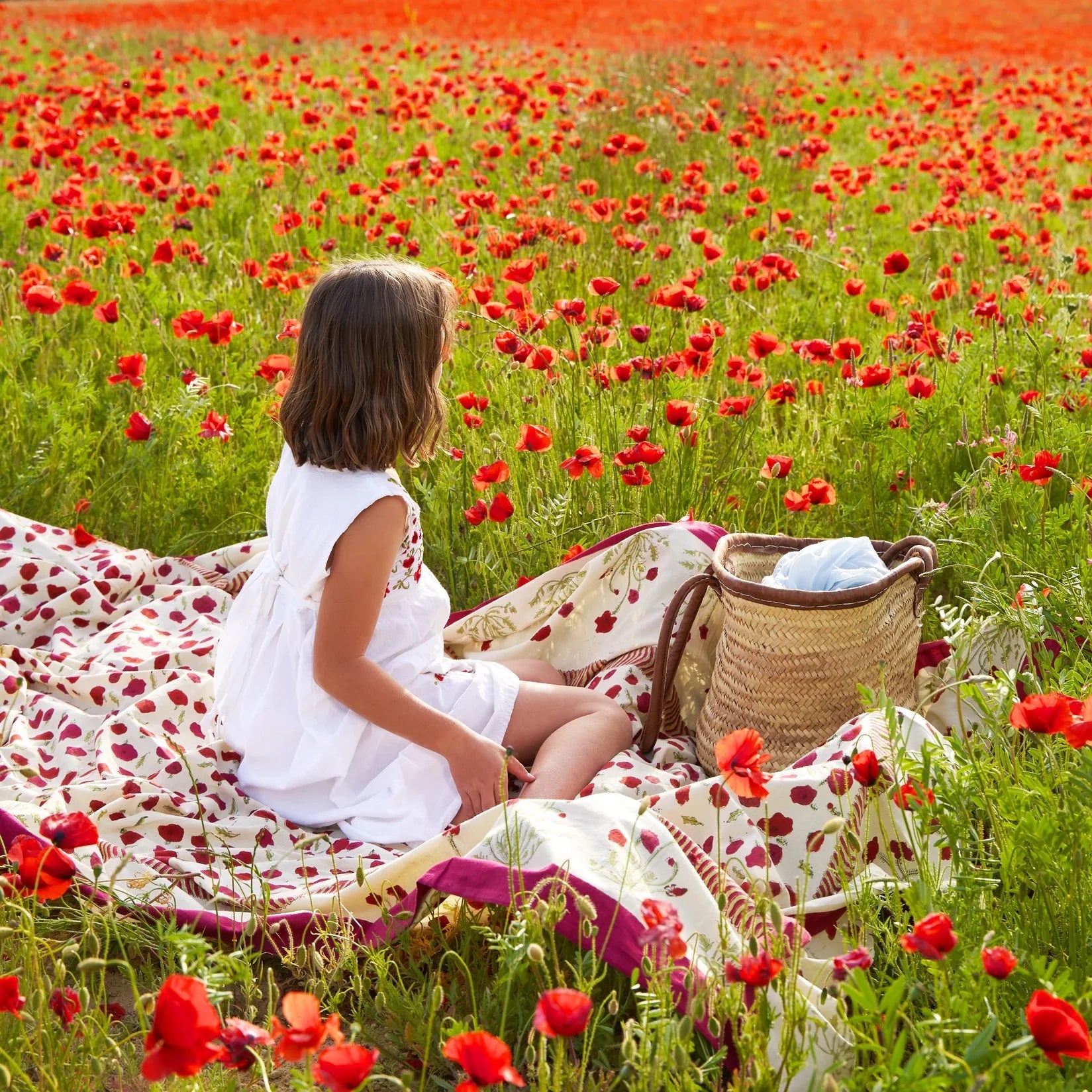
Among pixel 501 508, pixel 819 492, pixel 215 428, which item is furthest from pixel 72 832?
pixel 215 428

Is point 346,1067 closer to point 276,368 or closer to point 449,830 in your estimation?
point 449,830

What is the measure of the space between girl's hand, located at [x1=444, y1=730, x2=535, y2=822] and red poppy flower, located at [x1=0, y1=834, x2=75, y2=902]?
89cm

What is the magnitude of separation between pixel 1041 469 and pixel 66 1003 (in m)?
1.73

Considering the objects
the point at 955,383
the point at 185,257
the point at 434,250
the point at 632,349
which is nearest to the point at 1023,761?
the point at 955,383

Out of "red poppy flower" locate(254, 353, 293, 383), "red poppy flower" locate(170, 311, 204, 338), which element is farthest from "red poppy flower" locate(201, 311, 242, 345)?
"red poppy flower" locate(254, 353, 293, 383)

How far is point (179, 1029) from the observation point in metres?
1.08

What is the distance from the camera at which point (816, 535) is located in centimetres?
299

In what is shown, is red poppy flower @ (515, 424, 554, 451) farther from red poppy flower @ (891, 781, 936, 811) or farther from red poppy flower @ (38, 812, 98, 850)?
red poppy flower @ (38, 812, 98, 850)

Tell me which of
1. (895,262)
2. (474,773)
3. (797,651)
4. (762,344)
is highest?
(895,262)

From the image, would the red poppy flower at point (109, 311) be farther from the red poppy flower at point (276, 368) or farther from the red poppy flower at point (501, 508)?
the red poppy flower at point (501, 508)

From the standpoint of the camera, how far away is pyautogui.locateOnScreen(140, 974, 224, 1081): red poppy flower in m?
1.08

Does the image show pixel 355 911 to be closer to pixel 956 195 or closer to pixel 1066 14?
pixel 956 195

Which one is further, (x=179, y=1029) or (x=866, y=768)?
(x=866, y=768)

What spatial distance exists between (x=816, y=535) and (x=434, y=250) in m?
1.95
